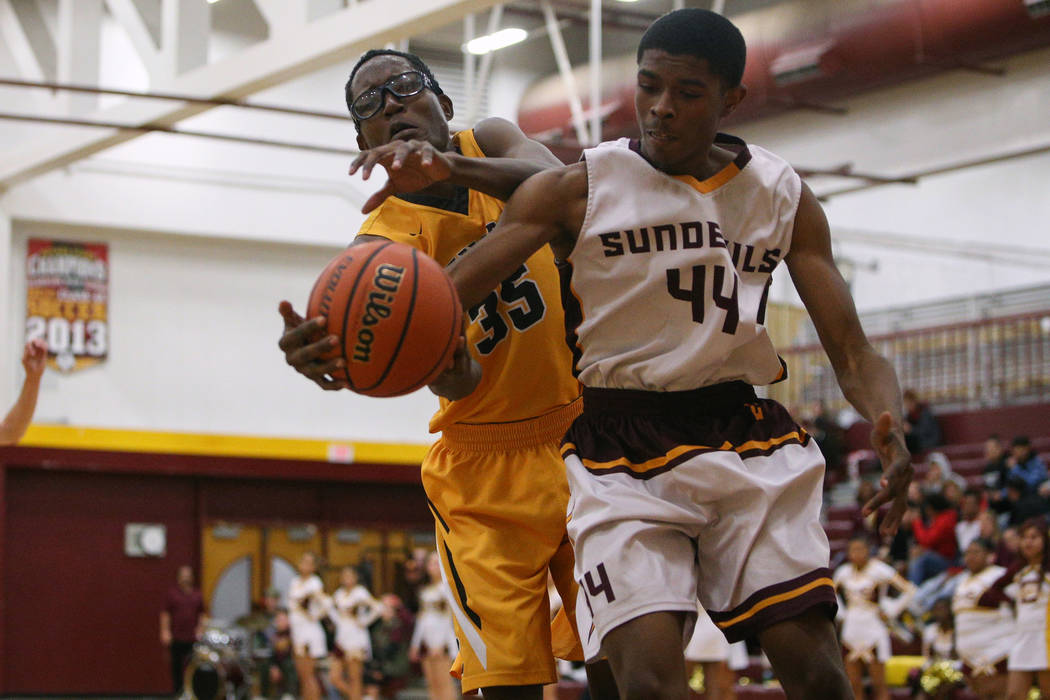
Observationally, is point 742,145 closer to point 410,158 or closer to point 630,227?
point 630,227

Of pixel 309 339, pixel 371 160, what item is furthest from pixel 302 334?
pixel 371 160

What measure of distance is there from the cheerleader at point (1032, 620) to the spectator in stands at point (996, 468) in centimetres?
418

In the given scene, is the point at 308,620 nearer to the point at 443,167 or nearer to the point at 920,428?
the point at 920,428

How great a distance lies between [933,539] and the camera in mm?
15586

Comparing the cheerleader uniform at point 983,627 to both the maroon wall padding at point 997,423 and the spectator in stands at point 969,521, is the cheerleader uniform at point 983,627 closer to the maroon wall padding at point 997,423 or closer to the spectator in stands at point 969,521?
the spectator in stands at point 969,521

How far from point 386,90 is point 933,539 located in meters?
12.5

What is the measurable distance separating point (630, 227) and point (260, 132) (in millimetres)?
19746

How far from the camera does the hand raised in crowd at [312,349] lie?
3.62 m

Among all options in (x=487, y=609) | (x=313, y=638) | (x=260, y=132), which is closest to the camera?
(x=487, y=609)

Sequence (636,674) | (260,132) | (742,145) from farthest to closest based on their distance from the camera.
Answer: (260,132)
(742,145)
(636,674)

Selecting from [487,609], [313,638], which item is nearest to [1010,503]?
[313,638]

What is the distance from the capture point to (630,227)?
3.88 metres

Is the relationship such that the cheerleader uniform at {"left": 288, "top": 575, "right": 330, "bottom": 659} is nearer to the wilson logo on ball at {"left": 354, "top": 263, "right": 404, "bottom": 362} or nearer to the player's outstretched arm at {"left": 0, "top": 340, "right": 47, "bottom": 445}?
the player's outstretched arm at {"left": 0, "top": 340, "right": 47, "bottom": 445}

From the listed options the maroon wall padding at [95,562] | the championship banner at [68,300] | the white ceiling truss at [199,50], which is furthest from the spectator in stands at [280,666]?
the white ceiling truss at [199,50]
